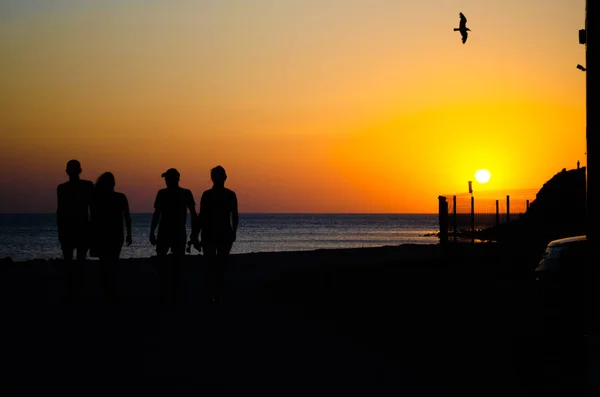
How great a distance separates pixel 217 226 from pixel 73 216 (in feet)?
7.26

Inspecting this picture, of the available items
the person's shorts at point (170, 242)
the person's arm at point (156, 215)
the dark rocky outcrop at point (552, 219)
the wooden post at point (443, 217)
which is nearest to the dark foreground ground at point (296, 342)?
the person's shorts at point (170, 242)

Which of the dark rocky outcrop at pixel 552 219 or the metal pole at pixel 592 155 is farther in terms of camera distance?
the dark rocky outcrop at pixel 552 219

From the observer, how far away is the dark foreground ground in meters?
7.11

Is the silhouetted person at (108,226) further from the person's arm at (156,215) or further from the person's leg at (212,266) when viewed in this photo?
the person's leg at (212,266)

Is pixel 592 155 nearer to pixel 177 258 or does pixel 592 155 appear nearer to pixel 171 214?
pixel 171 214

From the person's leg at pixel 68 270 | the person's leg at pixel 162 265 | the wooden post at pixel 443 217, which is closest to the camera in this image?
the person's leg at pixel 68 270

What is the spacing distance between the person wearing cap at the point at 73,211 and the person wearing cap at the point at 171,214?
3.34ft

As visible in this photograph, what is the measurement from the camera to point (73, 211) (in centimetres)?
1307

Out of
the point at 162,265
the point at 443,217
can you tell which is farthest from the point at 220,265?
the point at 443,217

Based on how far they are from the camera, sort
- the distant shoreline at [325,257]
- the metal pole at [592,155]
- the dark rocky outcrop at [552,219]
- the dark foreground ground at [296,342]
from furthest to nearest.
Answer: the distant shoreline at [325,257]
the dark rocky outcrop at [552,219]
the dark foreground ground at [296,342]
the metal pole at [592,155]

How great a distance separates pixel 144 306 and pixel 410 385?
630cm

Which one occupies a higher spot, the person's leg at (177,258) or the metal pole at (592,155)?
the metal pole at (592,155)

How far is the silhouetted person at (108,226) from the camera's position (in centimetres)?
1299

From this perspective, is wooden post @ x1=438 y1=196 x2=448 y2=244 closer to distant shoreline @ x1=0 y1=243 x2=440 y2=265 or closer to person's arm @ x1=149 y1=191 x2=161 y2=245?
distant shoreline @ x1=0 y1=243 x2=440 y2=265
